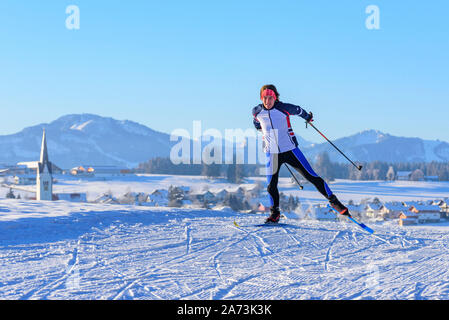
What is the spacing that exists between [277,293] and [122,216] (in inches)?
283

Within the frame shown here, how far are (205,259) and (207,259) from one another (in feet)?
0.10

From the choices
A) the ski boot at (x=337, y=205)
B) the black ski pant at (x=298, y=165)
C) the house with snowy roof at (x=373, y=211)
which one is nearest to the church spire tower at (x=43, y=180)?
the house with snowy roof at (x=373, y=211)

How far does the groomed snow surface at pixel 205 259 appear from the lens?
5227 millimetres

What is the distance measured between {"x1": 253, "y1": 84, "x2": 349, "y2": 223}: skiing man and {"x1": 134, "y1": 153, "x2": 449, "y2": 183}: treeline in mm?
60779

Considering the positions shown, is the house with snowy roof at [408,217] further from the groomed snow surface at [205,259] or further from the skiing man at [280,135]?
the skiing man at [280,135]

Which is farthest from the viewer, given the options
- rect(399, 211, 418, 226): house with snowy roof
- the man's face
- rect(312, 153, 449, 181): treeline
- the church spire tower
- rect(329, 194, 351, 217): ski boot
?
rect(312, 153, 449, 181): treeline

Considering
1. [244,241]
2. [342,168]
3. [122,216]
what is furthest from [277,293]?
[342,168]

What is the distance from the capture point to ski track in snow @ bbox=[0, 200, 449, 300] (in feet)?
17.1

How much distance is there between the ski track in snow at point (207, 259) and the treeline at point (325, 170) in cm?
5982

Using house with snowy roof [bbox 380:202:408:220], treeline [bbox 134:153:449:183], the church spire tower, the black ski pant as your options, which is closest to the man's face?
the black ski pant

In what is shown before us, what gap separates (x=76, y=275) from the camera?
590 centimetres

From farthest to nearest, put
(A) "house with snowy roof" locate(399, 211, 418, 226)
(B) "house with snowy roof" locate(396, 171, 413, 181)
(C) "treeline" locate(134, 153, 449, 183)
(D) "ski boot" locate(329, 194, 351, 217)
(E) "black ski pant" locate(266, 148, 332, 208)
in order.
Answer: (B) "house with snowy roof" locate(396, 171, 413, 181) → (C) "treeline" locate(134, 153, 449, 183) → (A) "house with snowy roof" locate(399, 211, 418, 226) → (D) "ski boot" locate(329, 194, 351, 217) → (E) "black ski pant" locate(266, 148, 332, 208)

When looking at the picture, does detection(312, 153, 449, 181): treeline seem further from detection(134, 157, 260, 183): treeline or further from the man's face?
the man's face
